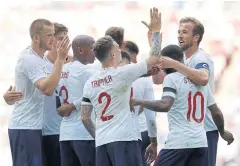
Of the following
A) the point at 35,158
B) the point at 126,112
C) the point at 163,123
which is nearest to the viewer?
the point at 126,112

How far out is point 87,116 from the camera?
20.1 feet

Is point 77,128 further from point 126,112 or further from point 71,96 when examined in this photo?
point 126,112

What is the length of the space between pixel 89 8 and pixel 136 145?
27.5 feet

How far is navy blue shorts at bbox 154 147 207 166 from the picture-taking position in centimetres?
596

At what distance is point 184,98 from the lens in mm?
5945

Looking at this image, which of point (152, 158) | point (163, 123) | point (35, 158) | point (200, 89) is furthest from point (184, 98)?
point (163, 123)

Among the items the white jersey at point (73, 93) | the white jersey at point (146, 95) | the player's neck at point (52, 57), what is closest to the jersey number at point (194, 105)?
the white jersey at point (146, 95)

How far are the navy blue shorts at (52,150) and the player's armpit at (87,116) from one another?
0.95m

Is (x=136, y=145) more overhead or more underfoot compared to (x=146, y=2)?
more underfoot

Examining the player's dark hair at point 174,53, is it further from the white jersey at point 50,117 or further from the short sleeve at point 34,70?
the white jersey at point 50,117

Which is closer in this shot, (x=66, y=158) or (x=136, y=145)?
(x=136, y=145)

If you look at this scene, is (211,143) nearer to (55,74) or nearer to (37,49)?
(55,74)

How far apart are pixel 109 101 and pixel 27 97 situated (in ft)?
3.67

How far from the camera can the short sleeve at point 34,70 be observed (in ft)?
20.9
